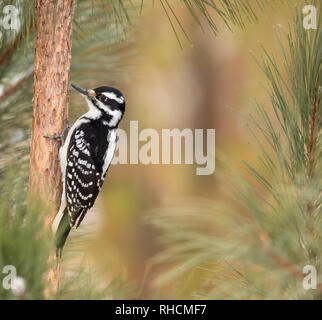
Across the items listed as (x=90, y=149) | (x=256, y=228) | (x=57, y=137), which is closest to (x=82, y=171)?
(x=90, y=149)

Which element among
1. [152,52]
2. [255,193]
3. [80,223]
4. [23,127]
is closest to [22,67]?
[23,127]

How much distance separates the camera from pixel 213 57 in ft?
19.4

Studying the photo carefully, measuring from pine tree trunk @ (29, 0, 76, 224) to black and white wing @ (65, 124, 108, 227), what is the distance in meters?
0.36

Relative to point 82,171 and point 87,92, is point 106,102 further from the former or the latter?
point 82,171

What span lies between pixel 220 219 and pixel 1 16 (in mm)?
800

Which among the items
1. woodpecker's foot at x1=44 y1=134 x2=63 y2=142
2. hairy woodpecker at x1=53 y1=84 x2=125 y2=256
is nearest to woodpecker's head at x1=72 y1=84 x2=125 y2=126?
hairy woodpecker at x1=53 y1=84 x2=125 y2=256

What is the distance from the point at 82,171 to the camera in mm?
1738

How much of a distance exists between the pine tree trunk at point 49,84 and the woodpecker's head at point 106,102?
47 centimetres

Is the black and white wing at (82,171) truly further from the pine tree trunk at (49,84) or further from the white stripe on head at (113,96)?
the pine tree trunk at (49,84)

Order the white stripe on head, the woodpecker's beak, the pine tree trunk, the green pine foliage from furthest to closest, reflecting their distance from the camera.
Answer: the white stripe on head, the woodpecker's beak, the pine tree trunk, the green pine foliage

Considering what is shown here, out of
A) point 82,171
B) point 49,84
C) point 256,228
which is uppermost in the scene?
point 49,84

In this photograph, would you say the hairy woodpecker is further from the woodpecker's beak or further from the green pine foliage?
the green pine foliage

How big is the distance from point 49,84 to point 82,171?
0.61m

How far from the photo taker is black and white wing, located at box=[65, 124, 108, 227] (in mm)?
1624
